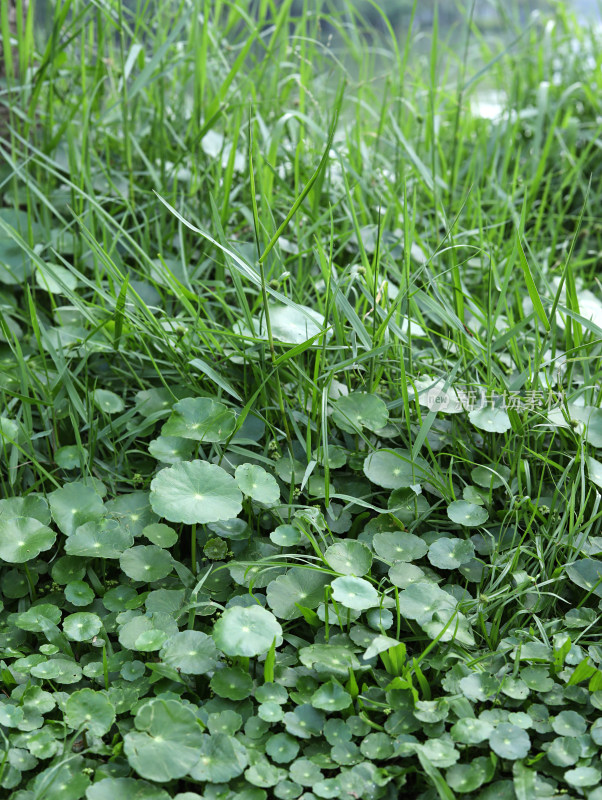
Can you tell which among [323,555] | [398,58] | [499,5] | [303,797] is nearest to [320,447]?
[323,555]

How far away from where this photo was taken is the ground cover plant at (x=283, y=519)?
0.98 m

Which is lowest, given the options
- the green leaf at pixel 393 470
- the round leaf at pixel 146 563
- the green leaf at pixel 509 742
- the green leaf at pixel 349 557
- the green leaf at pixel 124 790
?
the green leaf at pixel 124 790

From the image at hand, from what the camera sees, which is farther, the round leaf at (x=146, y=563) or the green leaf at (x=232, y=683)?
the round leaf at (x=146, y=563)

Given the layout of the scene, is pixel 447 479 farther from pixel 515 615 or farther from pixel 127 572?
pixel 127 572

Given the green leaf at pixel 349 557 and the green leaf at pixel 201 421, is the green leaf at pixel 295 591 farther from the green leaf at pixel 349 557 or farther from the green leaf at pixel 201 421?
the green leaf at pixel 201 421

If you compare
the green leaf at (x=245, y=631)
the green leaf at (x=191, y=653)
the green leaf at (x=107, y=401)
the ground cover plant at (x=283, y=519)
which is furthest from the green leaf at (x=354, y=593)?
the green leaf at (x=107, y=401)

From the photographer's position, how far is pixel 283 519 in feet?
4.24

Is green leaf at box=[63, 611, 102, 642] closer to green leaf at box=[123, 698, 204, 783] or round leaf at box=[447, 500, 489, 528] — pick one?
green leaf at box=[123, 698, 204, 783]

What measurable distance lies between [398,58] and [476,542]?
1.63 m

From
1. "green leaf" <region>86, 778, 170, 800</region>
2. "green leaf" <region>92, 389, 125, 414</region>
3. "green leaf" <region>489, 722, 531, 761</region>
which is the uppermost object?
"green leaf" <region>92, 389, 125, 414</region>

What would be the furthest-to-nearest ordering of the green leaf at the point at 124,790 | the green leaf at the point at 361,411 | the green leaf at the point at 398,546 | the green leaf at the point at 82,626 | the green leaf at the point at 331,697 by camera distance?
the green leaf at the point at 361,411 → the green leaf at the point at 398,546 → the green leaf at the point at 82,626 → the green leaf at the point at 331,697 → the green leaf at the point at 124,790

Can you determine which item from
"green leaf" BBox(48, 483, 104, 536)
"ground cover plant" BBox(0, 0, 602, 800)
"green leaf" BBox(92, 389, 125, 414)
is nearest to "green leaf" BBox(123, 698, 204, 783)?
"ground cover plant" BBox(0, 0, 602, 800)

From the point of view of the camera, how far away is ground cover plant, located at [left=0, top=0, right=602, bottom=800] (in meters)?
0.98

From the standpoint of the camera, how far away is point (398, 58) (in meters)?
2.20
